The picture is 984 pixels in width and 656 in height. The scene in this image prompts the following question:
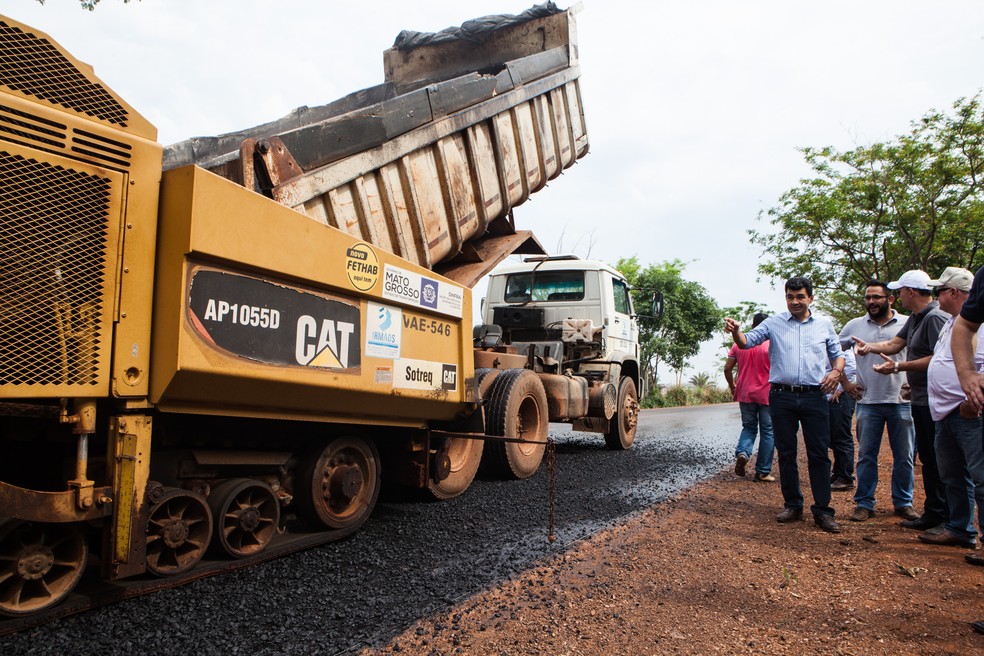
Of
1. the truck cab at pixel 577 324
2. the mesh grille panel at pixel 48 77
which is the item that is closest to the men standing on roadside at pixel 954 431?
the truck cab at pixel 577 324

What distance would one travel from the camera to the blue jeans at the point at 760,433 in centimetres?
682

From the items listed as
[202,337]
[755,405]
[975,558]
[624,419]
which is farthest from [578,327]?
[202,337]

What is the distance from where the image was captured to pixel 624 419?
9.23 meters

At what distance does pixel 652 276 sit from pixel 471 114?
856 inches

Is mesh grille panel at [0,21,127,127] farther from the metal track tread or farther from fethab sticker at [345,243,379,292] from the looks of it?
the metal track tread

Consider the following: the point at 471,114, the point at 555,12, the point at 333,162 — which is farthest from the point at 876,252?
the point at 333,162

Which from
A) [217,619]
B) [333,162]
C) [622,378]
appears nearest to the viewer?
[217,619]

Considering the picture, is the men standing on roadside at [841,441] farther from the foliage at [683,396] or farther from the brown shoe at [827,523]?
the foliage at [683,396]

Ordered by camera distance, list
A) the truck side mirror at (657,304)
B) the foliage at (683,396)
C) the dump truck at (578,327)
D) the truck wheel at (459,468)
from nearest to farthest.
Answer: the truck wheel at (459,468), the dump truck at (578,327), the truck side mirror at (657,304), the foliage at (683,396)

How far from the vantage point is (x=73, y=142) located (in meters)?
2.65

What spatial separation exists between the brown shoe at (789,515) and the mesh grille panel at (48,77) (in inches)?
190

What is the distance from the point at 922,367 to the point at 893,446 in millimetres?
919

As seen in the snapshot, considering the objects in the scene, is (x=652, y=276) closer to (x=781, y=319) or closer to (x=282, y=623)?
(x=781, y=319)

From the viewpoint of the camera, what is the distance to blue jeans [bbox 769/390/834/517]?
4.78m
